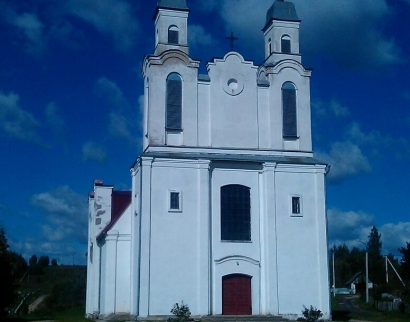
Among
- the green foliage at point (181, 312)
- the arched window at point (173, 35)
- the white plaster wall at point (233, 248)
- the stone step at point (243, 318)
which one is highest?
the arched window at point (173, 35)

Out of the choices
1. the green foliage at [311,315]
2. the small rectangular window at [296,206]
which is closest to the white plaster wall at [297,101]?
the small rectangular window at [296,206]

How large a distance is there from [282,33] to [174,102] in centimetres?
796

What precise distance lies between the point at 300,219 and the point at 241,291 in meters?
4.83

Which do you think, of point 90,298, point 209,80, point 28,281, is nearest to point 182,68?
point 209,80

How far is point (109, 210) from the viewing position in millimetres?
39188

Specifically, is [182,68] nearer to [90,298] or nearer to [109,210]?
[109,210]

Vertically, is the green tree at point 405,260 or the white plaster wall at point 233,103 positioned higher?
the white plaster wall at point 233,103

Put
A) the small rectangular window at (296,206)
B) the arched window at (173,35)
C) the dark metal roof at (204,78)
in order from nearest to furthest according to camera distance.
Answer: the small rectangular window at (296,206) < the dark metal roof at (204,78) < the arched window at (173,35)

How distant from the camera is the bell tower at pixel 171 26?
108ft

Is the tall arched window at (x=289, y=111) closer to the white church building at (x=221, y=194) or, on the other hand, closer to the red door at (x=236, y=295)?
the white church building at (x=221, y=194)

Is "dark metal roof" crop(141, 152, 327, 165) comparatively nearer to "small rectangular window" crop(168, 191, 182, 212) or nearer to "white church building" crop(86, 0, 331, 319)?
"white church building" crop(86, 0, 331, 319)

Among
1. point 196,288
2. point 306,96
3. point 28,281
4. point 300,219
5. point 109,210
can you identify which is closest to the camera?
point 196,288

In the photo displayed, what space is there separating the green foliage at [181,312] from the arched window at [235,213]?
4.16 meters

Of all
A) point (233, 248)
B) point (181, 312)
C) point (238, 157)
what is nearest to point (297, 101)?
point (238, 157)
